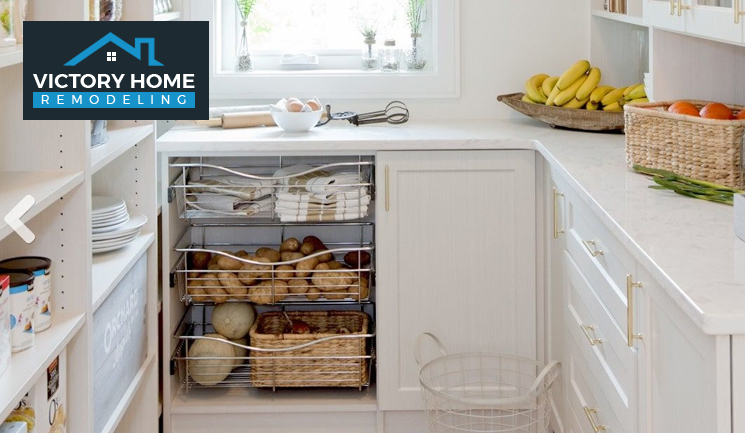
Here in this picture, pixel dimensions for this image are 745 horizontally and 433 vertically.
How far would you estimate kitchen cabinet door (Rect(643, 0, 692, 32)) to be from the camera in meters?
2.34

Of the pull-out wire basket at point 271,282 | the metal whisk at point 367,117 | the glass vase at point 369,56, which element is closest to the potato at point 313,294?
the pull-out wire basket at point 271,282

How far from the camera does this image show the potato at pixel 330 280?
3.14 metres

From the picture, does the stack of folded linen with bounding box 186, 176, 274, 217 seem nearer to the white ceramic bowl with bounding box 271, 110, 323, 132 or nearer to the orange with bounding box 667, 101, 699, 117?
the white ceramic bowl with bounding box 271, 110, 323, 132

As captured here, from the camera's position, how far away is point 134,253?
2637 mm

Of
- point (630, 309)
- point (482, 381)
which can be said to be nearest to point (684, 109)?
point (630, 309)

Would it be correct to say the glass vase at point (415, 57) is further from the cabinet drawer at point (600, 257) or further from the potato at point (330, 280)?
the cabinet drawer at point (600, 257)

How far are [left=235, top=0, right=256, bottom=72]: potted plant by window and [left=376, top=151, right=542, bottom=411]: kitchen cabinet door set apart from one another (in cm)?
84

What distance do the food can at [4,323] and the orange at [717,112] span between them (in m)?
1.47

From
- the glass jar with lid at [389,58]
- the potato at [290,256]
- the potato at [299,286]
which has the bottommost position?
the potato at [299,286]

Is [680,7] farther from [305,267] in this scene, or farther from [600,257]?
[305,267]

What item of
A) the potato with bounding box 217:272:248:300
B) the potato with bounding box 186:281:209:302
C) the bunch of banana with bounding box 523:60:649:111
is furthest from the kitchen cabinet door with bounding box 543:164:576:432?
the potato with bounding box 186:281:209:302

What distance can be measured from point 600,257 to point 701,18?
555 millimetres

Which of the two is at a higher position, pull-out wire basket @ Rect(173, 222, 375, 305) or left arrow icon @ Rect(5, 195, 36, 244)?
left arrow icon @ Rect(5, 195, 36, 244)

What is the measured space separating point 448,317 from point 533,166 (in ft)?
1.68
